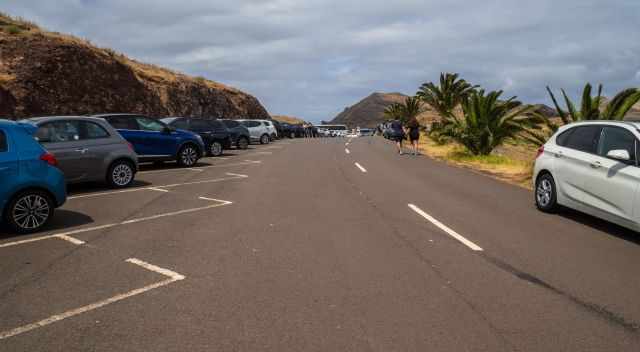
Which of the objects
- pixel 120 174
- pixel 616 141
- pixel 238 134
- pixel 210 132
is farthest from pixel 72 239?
pixel 238 134

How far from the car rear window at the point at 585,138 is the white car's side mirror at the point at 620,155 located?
2.85 feet

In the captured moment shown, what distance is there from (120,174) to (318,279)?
8.20 metres

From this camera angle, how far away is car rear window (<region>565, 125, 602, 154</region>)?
8.39 metres

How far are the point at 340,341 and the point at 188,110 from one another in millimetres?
45351

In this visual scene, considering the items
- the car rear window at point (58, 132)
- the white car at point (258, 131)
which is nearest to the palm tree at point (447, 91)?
the white car at point (258, 131)

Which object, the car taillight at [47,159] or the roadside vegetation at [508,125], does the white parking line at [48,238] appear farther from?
the roadside vegetation at [508,125]

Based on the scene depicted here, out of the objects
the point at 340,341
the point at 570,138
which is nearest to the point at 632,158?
the point at 570,138

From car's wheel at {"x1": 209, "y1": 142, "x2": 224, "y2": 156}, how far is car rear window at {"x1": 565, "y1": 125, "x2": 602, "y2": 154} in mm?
16121

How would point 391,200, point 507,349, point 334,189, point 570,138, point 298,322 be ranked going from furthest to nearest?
point 334,189, point 391,200, point 570,138, point 298,322, point 507,349

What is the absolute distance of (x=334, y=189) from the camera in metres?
12.0

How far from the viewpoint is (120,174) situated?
12016 mm

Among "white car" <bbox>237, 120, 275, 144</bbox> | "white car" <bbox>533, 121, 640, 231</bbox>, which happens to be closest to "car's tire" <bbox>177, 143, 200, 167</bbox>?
"white car" <bbox>533, 121, 640, 231</bbox>

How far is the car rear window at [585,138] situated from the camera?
27.5 ft

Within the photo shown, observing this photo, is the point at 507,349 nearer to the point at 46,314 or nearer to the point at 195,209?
the point at 46,314
